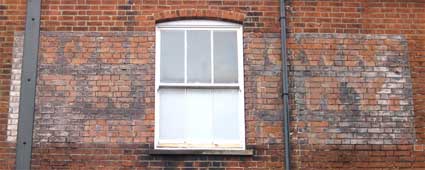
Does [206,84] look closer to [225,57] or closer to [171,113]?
Result: [225,57]

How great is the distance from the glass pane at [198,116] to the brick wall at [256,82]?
375mm

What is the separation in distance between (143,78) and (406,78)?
3915 millimetres

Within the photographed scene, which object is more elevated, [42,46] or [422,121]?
[42,46]

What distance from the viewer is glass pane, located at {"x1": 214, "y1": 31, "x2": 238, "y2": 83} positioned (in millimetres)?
10016

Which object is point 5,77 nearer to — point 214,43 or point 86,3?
point 86,3

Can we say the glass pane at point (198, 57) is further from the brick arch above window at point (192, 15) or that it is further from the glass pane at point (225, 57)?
the brick arch above window at point (192, 15)

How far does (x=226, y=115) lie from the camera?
389 inches

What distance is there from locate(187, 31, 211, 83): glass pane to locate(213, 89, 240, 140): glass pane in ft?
1.06

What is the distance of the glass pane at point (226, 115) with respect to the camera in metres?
9.78

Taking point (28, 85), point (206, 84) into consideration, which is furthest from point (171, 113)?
point (28, 85)

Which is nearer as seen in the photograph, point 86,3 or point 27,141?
point 27,141

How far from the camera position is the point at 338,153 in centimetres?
964

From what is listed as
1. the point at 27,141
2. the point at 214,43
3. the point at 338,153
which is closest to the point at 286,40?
the point at 214,43

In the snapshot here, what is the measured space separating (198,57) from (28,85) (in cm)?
252
